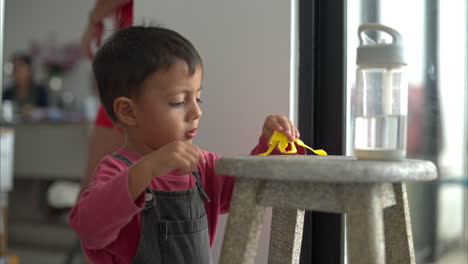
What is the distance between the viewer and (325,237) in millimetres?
1366

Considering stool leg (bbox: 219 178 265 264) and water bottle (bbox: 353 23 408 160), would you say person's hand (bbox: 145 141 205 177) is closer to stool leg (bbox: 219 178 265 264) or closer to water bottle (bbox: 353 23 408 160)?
stool leg (bbox: 219 178 265 264)

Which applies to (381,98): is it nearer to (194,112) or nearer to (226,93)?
(194,112)

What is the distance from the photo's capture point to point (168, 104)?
3.49ft

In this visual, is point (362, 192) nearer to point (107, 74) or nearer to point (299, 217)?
point (299, 217)

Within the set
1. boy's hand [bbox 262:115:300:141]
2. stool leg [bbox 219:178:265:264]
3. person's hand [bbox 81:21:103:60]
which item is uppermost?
person's hand [bbox 81:21:103:60]

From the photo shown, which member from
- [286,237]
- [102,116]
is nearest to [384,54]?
[286,237]

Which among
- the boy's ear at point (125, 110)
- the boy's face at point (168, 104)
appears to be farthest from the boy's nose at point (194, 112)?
the boy's ear at point (125, 110)

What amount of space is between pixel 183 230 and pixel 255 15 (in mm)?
587

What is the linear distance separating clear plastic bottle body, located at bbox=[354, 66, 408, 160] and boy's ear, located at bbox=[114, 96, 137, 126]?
46cm

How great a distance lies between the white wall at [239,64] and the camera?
1.29m

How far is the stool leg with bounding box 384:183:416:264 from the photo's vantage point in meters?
0.93

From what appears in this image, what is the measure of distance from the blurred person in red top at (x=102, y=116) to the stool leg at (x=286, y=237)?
1.98 feet

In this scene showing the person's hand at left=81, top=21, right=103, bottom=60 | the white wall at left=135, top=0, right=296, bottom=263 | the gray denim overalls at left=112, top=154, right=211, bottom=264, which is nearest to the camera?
the gray denim overalls at left=112, top=154, right=211, bottom=264

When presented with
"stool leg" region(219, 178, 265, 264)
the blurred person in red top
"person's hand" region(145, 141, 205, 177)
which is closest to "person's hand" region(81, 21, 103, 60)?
the blurred person in red top
